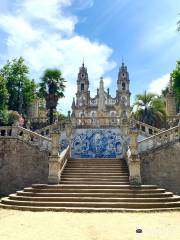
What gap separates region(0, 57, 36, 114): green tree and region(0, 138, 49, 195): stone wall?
807 inches

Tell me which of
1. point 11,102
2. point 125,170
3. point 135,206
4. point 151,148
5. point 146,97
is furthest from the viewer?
point 146,97

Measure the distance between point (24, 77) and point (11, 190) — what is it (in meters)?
25.4

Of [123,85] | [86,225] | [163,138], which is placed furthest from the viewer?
[123,85]

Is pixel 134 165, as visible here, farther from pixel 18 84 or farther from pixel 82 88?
pixel 82 88

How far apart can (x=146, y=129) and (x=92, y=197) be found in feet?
38.3

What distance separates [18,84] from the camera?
40.8 m

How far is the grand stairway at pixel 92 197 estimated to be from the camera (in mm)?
11820

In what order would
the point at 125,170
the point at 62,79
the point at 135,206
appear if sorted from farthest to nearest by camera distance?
the point at 62,79
the point at 125,170
the point at 135,206

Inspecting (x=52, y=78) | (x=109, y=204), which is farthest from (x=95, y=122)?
(x=52, y=78)

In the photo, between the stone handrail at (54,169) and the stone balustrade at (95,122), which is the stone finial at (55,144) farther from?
the stone balustrade at (95,122)

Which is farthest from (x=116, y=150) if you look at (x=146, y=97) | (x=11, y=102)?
(x=146, y=97)

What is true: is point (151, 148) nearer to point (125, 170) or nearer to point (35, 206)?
point (125, 170)

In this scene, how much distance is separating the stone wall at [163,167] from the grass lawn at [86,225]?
261 inches

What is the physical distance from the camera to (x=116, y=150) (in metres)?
21.5
